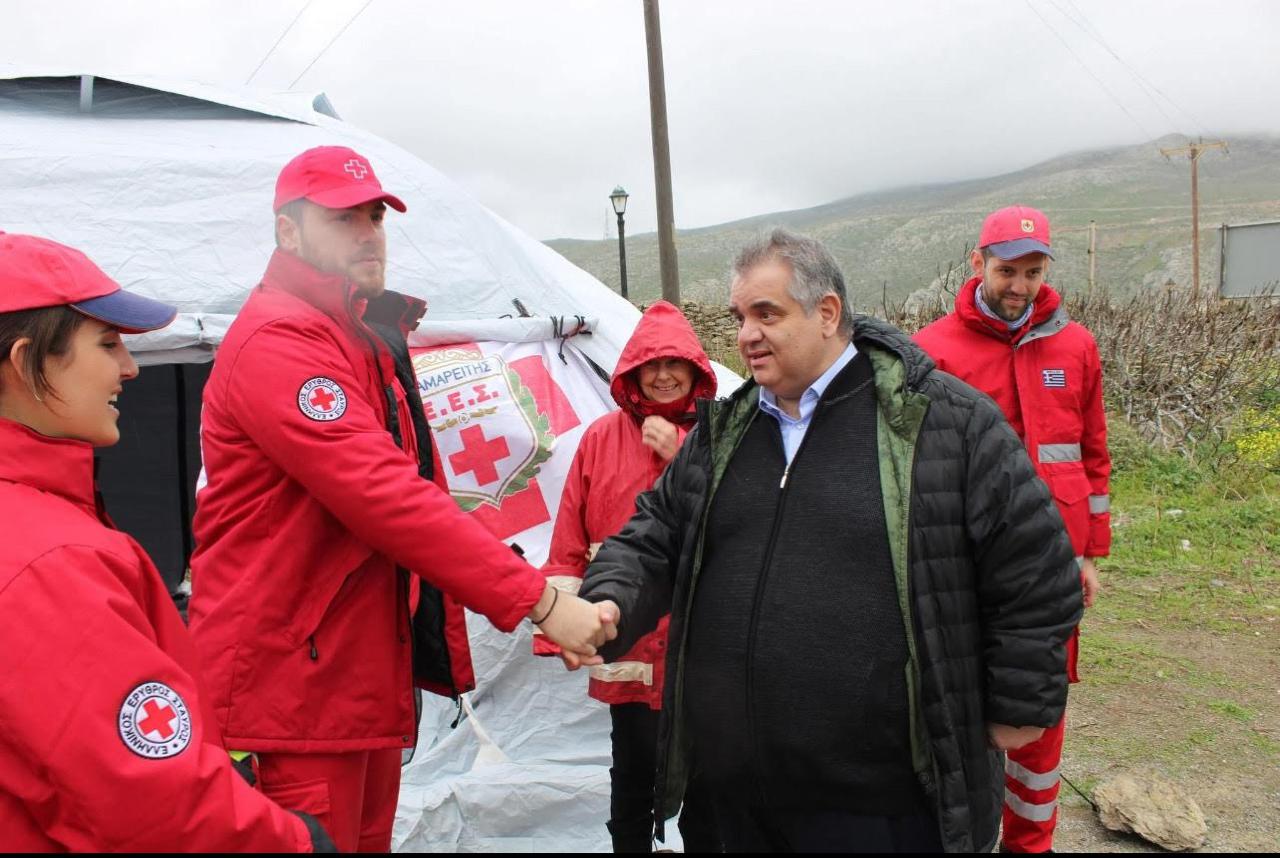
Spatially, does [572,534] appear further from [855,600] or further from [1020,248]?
[1020,248]

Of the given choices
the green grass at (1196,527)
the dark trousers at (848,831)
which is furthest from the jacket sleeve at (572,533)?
the green grass at (1196,527)

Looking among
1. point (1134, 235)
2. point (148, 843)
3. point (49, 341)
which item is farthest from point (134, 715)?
point (1134, 235)

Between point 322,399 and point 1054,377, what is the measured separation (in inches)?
89.8

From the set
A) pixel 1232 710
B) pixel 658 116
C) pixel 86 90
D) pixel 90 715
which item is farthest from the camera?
pixel 658 116

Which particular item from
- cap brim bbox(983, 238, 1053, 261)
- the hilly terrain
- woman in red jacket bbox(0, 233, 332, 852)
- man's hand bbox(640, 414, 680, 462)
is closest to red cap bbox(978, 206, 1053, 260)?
cap brim bbox(983, 238, 1053, 261)

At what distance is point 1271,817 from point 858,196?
15385cm

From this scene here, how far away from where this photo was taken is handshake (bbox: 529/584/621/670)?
2.07 metres

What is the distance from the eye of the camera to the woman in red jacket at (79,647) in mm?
1138

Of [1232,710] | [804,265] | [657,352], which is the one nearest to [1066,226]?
[1232,710]

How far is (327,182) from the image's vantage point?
214 centimetres

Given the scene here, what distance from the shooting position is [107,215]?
3.65m

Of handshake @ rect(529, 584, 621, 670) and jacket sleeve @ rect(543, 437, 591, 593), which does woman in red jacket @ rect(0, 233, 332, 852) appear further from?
jacket sleeve @ rect(543, 437, 591, 593)

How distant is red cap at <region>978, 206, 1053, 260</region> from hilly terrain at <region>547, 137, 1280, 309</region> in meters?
43.1

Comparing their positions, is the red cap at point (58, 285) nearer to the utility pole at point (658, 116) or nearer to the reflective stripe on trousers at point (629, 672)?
the reflective stripe on trousers at point (629, 672)
